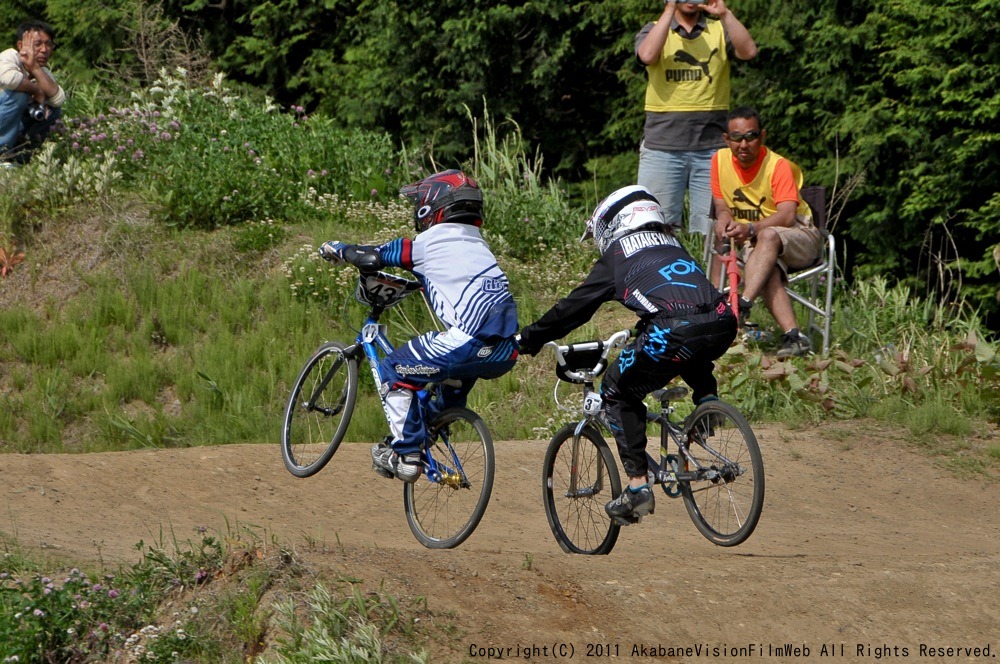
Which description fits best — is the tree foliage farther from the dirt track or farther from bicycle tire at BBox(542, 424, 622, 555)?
bicycle tire at BBox(542, 424, 622, 555)

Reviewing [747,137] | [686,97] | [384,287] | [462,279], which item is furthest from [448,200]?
[686,97]

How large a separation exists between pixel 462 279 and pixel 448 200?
459mm

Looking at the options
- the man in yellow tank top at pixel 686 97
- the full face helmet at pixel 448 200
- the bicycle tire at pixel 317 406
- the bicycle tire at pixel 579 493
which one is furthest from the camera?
the man in yellow tank top at pixel 686 97

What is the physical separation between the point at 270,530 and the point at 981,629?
344cm

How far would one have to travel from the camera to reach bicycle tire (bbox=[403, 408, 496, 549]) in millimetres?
6238

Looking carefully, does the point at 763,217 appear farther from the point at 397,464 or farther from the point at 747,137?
the point at 397,464

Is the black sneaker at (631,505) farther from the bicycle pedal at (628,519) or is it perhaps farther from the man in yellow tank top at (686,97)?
the man in yellow tank top at (686,97)

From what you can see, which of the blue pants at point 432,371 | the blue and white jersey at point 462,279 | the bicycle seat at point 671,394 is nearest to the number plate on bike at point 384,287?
the blue and white jersey at point 462,279

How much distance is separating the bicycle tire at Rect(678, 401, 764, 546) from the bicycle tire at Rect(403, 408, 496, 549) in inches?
37.4

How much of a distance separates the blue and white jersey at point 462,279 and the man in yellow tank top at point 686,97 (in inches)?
148

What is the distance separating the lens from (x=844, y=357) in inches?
367

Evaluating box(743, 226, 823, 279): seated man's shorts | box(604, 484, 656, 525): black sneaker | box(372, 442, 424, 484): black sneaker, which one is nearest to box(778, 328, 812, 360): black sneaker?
box(743, 226, 823, 279): seated man's shorts

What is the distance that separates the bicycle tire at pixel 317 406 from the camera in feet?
24.0

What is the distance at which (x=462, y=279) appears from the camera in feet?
20.9
